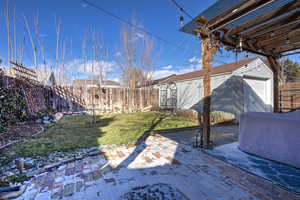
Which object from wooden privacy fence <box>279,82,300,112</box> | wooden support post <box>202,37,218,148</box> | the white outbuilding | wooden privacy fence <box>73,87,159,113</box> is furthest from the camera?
wooden privacy fence <box>73,87,159,113</box>

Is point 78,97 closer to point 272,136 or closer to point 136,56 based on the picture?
point 136,56

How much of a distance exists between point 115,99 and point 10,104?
5207 mm

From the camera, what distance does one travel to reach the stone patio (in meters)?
1.54

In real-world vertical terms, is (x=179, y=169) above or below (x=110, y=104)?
below

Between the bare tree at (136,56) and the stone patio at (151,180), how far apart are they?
9677 mm

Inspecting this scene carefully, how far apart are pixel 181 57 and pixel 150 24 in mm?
4090

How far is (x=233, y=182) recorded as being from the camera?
177 cm

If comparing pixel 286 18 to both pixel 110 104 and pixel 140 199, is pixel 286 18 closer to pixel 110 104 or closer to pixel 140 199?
pixel 140 199

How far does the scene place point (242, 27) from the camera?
2.72 m

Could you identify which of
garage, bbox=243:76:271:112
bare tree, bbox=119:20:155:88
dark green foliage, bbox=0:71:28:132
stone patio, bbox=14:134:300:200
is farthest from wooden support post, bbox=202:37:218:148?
bare tree, bbox=119:20:155:88

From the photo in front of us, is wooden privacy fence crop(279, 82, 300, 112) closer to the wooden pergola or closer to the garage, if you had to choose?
the garage

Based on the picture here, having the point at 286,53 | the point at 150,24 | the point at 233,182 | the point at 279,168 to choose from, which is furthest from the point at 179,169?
the point at 150,24

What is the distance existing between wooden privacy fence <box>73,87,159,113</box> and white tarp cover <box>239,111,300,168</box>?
7.00 m

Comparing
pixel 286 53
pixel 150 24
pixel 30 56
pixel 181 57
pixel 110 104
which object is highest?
pixel 150 24
